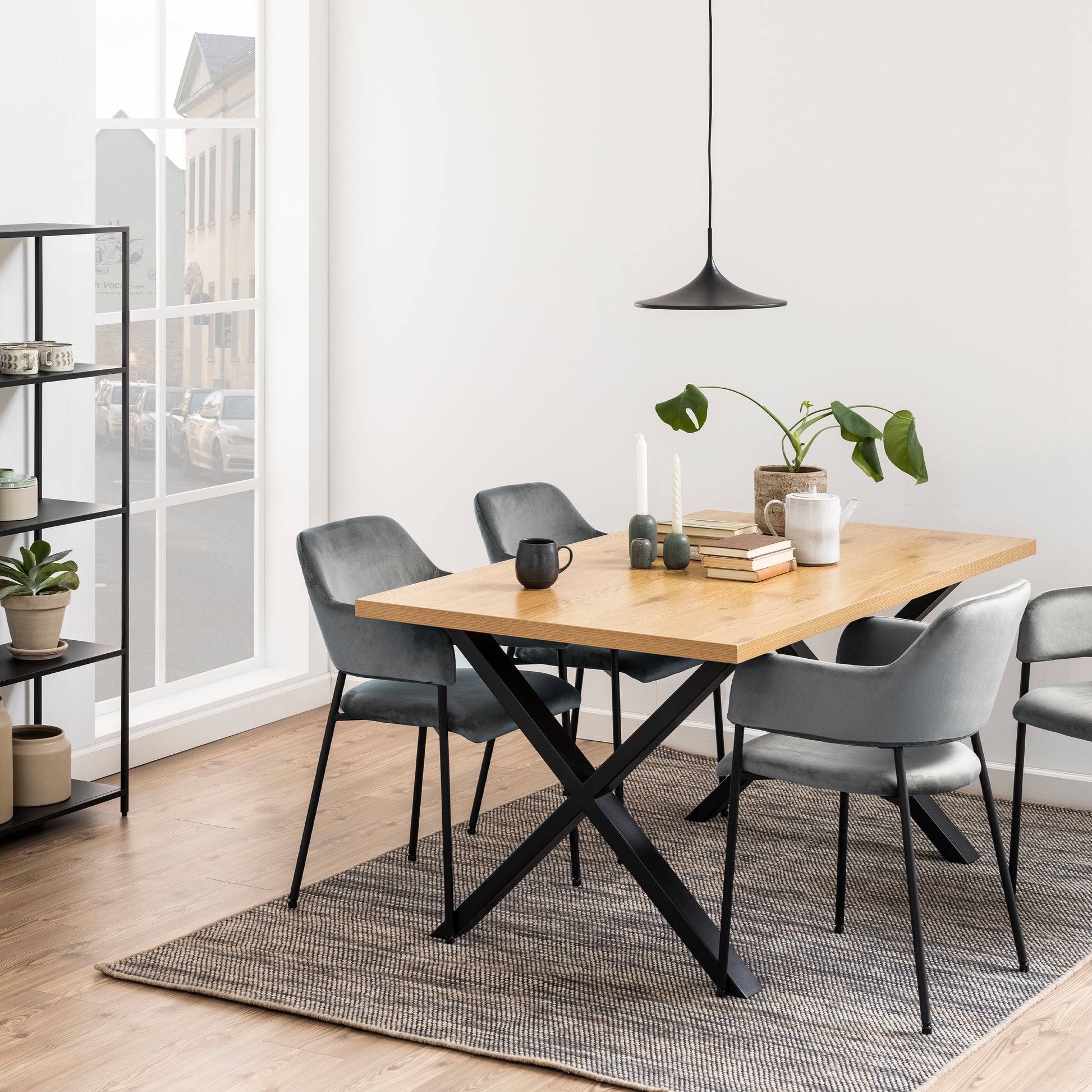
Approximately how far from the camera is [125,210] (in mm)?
5008

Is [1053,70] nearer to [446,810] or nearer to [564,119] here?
[564,119]

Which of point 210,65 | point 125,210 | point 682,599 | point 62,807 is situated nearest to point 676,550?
point 682,599

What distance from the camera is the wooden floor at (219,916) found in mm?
2963

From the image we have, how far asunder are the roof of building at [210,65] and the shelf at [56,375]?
1.28 m

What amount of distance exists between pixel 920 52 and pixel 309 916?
10.1ft

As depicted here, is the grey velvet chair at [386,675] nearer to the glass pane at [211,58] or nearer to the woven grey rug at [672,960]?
the woven grey rug at [672,960]

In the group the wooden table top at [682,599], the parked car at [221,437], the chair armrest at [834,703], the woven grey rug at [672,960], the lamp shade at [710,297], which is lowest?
the woven grey rug at [672,960]

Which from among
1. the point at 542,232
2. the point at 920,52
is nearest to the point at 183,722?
the point at 542,232

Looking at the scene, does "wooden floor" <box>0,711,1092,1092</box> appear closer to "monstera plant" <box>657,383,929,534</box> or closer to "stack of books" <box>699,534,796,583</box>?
"stack of books" <box>699,534,796,583</box>

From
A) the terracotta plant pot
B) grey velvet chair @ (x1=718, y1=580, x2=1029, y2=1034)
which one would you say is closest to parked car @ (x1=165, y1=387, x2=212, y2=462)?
the terracotta plant pot

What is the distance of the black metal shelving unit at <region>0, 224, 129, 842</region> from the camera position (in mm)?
4115

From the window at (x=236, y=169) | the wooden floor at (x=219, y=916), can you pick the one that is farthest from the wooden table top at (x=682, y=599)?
the window at (x=236, y=169)

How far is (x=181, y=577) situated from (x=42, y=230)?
5.19 feet

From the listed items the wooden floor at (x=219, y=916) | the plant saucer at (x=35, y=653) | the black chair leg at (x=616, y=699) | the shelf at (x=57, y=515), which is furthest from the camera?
the plant saucer at (x=35, y=653)
